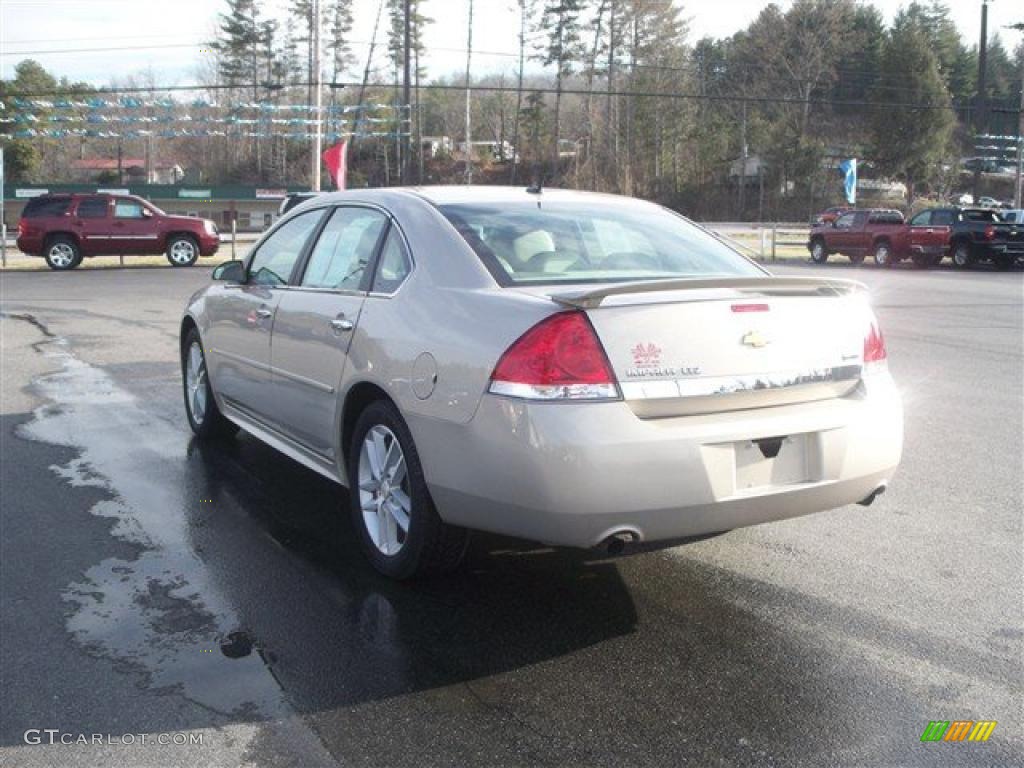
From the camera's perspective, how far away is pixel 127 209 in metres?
26.4

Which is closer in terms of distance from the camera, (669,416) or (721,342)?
(669,416)

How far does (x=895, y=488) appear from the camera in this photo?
575 centimetres

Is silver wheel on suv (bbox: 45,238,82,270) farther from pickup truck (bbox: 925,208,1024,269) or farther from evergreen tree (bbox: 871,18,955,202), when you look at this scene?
evergreen tree (bbox: 871,18,955,202)

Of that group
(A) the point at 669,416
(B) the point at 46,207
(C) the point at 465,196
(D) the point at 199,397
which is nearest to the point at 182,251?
(B) the point at 46,207

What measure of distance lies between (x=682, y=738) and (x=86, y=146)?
109 meters

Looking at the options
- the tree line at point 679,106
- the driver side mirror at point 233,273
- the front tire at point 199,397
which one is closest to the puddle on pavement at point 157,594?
the front tire at point 199,397

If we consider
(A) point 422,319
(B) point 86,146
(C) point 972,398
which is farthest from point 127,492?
(B) point 86,146

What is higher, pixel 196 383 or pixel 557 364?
pixel 557 364

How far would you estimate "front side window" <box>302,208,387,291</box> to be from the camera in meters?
4.70

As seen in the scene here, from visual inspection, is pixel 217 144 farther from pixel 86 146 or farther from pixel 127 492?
pixel 127 492

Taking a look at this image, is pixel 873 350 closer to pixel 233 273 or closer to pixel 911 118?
pixel 233 273

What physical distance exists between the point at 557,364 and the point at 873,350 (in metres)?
1.43

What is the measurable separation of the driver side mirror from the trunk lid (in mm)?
2760

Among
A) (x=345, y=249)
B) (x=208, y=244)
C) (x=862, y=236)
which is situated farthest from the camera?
(x=862, y=236)
